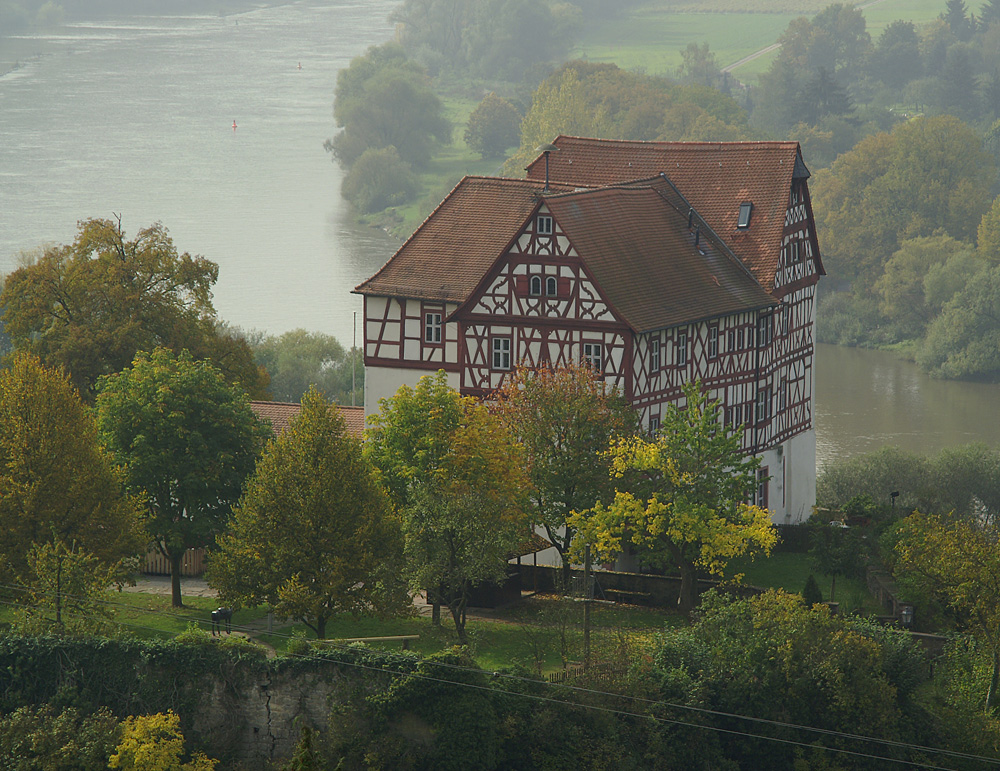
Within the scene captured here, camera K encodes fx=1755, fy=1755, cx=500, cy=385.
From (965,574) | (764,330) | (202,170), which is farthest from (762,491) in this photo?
(202,170)

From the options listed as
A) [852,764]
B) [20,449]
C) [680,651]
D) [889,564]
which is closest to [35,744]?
[20,449]

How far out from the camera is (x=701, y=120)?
423 feet

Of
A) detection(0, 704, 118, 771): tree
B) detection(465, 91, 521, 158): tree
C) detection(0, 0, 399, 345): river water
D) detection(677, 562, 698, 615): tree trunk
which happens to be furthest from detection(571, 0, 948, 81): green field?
detection(0, 704, 118, 771): tree

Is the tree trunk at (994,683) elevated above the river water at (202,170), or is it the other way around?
the river water at (202,170)

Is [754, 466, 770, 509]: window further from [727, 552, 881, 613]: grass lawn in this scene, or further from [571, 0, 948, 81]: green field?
[571, 0, 948, 81]: green field

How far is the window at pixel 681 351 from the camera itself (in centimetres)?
4716

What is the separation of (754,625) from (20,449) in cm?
1654

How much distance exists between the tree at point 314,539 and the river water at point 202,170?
5167cm

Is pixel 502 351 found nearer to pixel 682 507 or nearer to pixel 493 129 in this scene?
pixel 682 507

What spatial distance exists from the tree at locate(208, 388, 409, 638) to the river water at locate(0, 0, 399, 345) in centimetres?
5167

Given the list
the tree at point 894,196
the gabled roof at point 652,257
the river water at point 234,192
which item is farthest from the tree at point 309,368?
the tree at point 894,196

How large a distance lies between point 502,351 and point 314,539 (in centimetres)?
1081

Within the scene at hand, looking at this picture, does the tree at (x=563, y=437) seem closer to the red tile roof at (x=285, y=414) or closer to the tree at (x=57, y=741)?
the red tile roof at (x=285, y=414)

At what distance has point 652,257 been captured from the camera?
4784 centimetres
